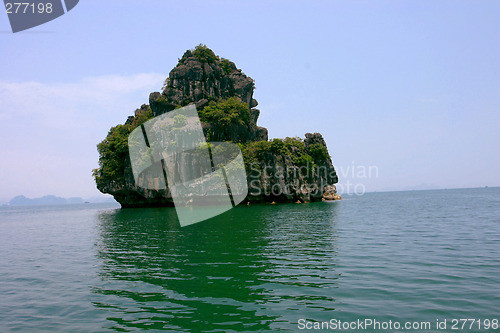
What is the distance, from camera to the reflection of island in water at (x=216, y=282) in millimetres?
8703

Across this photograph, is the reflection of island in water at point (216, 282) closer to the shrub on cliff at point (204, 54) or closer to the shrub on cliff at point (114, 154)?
the shrub on cliff at point (114, 154)

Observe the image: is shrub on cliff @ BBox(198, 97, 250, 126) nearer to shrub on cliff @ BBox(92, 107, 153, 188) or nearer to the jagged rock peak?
the jagged rock peak

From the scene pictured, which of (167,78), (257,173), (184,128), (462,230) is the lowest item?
(462,230)

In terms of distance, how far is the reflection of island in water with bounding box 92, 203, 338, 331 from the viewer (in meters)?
8.70

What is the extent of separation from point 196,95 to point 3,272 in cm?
5804

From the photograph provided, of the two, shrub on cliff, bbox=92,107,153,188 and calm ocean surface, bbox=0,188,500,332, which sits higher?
shrub on cliff, bbox=92,107,153,188

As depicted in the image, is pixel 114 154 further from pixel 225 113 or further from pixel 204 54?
pixel 204 54

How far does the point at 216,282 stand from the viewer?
39.2 ft

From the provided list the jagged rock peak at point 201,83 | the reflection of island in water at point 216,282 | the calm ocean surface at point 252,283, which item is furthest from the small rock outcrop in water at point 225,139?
the calm ocean surface at point 252,283

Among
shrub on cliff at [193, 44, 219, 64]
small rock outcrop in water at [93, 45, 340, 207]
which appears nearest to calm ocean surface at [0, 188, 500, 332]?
small rock outcrop in water at [93, 45, 340, 207]

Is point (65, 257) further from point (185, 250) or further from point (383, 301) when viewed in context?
point (383, 301)

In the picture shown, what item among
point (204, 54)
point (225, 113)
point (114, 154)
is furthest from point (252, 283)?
point (204, 54)

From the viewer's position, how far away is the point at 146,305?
9.83m

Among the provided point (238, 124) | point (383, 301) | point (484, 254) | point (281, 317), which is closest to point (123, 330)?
point (281, 317)
